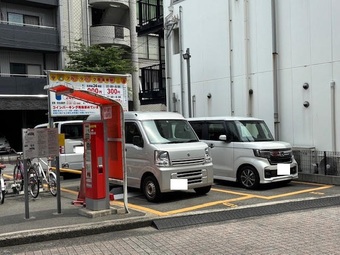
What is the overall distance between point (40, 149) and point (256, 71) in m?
8.68

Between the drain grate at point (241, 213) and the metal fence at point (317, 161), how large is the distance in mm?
2455

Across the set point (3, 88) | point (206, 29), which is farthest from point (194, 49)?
point (3, 88)

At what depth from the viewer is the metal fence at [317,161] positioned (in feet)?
36.2

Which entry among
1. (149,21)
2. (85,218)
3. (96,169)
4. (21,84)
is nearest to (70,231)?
(85,218)

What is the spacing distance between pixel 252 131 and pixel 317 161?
221 cm

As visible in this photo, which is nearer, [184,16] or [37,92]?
[184,16]

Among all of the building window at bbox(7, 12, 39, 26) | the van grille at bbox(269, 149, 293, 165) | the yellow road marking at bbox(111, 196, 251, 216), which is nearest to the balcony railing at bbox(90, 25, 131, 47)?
the building window at bbox(7, 12, 39, 26)

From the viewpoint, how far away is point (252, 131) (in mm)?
10875

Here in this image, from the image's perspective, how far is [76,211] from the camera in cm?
762

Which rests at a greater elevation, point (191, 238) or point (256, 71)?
point (256, 71)

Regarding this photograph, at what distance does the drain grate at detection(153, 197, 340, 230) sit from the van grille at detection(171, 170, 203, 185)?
1.31 metres

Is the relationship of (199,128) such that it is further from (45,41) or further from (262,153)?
(45,41)

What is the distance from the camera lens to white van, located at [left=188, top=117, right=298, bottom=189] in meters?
9.99

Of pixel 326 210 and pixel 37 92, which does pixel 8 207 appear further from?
pixel 37 92
